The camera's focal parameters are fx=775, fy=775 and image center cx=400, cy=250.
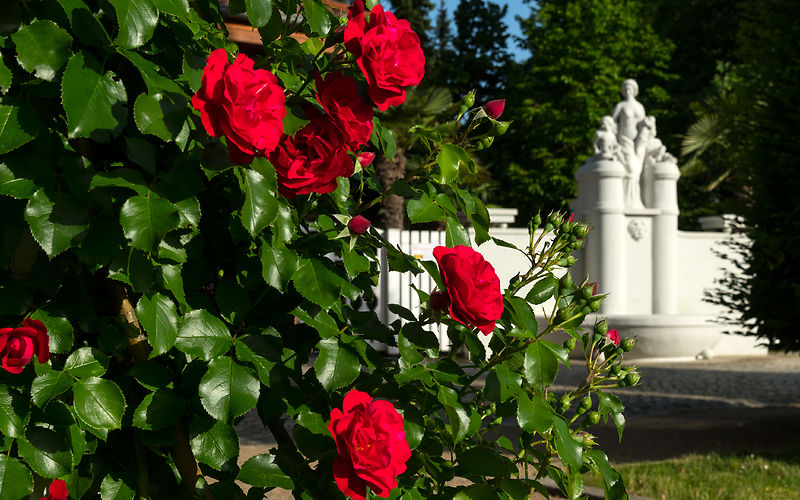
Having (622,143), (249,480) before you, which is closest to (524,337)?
(249,480)

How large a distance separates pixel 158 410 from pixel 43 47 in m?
0.56

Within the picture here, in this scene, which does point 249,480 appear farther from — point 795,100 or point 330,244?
point 795,100

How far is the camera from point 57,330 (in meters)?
1.21

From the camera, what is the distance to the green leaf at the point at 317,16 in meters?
1.25

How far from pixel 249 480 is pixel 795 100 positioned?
6.96 metres

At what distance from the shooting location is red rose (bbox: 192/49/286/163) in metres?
1.07

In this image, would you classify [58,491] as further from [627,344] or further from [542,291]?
[627,344]

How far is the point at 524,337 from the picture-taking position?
1384 millimetres

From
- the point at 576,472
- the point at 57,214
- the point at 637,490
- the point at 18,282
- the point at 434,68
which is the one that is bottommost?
the point at 637,490

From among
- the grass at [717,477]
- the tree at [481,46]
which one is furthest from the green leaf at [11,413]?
the tree at [481,46]

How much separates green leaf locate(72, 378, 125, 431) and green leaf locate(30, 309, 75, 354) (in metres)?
0.07

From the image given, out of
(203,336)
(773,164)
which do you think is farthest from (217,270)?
(773,164)

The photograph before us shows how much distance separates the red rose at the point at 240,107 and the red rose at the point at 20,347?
41 centimetres

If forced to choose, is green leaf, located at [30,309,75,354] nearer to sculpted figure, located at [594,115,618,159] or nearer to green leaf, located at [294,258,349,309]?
green leaf, located at [294,258,349,309]
